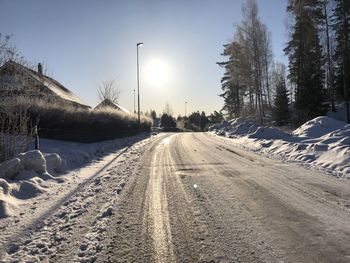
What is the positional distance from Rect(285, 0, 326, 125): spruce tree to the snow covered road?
2773cm

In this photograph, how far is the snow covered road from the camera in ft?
17.2

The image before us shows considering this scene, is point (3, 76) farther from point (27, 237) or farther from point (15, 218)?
point (27, 237)

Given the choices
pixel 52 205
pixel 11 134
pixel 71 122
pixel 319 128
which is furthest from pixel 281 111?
pixel 52 205

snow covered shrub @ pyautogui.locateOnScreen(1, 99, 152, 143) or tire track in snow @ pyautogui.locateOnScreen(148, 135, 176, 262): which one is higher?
snow covered shrub @ pyautogui.locateOnScreen(1, 99, 152, 143)

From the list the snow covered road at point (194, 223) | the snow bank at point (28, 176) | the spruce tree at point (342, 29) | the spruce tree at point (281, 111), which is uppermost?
the spruce tree at point (342, 29)

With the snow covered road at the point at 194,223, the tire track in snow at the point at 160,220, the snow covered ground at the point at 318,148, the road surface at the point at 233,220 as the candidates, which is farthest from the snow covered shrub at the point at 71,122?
the road surface at the point at 233,220

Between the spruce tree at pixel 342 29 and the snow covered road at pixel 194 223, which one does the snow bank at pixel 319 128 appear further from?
the spruce tree at pixel 342 29

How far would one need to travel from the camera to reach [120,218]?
7.08 metres

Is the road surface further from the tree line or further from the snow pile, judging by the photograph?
the tree line

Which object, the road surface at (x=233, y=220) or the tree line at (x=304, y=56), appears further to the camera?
the tree line at (x=304, y=56)

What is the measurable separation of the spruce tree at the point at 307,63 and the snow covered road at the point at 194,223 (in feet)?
91.0

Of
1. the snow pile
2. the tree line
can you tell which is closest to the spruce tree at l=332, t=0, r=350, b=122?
the tree line

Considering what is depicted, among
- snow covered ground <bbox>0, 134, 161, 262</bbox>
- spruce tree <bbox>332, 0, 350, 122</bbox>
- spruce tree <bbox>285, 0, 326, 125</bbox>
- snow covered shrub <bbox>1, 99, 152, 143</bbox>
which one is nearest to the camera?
snow covered ground <bbox>0, 134, 161, 262</bbox>

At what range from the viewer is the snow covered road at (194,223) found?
5.23 meters
